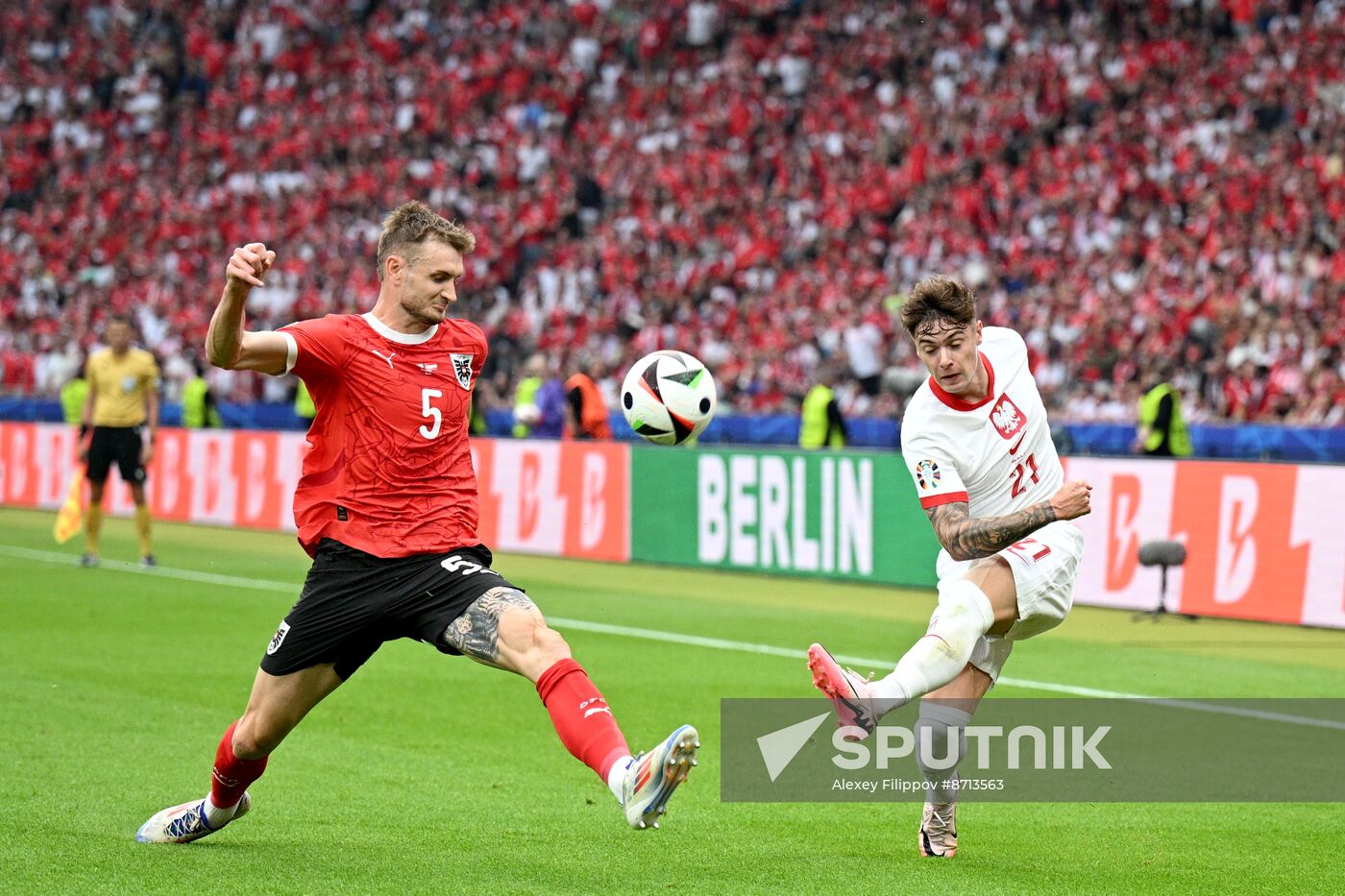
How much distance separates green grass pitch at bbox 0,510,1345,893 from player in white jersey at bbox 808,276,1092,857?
1.94 ft

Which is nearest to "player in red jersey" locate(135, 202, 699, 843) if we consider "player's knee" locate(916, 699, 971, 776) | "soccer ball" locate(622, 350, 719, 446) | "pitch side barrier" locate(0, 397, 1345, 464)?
"soccer ball" locate(622, 350, 719, 446)

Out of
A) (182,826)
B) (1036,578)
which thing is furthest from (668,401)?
(182,826)

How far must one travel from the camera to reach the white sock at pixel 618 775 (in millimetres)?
5000

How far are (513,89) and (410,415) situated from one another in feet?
97.2

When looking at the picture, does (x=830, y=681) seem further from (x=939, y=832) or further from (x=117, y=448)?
(x=117, y=448)

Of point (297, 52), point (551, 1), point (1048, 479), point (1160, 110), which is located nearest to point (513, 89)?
point (551, 1)

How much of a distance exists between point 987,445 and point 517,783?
8.77 ft

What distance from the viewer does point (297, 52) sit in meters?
39.1

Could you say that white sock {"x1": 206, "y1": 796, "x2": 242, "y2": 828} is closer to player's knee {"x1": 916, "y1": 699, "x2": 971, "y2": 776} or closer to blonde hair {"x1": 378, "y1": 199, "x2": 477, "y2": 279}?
blonde hair {"x1": 378, "y1": 199, "x2": 477, "y2": 279}

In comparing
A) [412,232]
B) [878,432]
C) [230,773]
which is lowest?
[230,773]

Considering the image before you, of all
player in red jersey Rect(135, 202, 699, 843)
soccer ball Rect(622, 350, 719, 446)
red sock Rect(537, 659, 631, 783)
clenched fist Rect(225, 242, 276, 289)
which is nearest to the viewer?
red sock Rect(537, 659, 631, 783)

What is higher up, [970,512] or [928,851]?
[970,512]

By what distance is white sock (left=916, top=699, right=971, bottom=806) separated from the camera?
6273 millimetres

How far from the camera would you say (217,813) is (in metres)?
6.22
